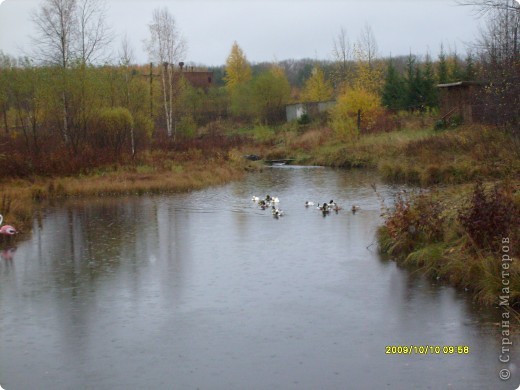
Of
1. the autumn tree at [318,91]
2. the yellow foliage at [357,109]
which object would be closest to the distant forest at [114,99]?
the yellow foliage at [357,109]

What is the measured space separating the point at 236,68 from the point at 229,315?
7087cm

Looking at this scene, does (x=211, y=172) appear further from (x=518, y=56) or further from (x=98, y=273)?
(x=98, y=273)

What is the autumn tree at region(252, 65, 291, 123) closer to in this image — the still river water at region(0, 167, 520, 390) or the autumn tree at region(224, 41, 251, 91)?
the autumn tree at region(224, 41, 251, 91)

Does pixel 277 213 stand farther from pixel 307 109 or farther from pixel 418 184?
pixel 307 109

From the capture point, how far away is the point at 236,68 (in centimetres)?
7712

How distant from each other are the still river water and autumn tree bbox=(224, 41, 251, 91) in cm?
6257

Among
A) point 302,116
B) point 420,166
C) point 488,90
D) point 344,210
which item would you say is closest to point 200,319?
point 488,90

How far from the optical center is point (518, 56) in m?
14.6

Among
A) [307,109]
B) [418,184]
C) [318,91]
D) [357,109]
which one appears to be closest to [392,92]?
[357,109]

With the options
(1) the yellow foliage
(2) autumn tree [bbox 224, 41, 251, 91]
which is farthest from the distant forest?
(2) autumn tree [bbox 224, 41, 251, 91]

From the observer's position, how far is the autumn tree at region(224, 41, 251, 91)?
250 feet

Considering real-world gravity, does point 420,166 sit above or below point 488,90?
below

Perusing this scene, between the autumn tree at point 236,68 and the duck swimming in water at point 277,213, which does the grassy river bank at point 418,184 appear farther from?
the autumn tree at point 236,68

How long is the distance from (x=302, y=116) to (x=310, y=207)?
35.3 m
